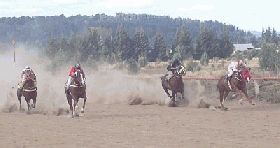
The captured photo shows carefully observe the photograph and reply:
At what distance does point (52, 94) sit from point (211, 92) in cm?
932

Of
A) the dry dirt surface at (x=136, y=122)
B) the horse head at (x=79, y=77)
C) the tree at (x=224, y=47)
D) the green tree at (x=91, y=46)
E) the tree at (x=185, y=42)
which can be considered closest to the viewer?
the dry dirt surface at (x=136, y=122)

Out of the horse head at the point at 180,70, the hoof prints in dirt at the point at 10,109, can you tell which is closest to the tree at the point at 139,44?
the horse head at the point at 180,70

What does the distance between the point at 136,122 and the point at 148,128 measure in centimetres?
202

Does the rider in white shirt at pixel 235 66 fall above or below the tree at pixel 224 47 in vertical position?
above

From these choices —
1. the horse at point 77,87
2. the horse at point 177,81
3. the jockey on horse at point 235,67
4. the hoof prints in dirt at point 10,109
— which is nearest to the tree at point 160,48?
the horse at point 177,81

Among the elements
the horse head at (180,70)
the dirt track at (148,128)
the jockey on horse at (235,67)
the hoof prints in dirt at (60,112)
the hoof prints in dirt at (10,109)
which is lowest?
the hoof prints in dirt at (10,109)

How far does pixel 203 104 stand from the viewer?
2438 centimetres

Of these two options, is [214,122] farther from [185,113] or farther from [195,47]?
[195,47]

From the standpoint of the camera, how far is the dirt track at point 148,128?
13.5 meters

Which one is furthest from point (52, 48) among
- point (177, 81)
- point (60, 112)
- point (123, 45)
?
point (60, 112)

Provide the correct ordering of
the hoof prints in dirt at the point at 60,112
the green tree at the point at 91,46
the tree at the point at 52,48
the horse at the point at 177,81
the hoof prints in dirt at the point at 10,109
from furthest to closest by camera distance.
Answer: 1. the green tree at the point at 91,46
2. the tree at the point at 52,48
3. the horse at the point at 177,81
4. the hoof prints in dirt at the point at 10,109
5. the hoof prints in dirt at the point at 60,112

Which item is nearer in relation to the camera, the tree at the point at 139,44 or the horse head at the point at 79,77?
the horse head at the point at 79,77

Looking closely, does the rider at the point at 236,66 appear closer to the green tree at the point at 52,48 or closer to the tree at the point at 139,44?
the green tree at the point at 52,48

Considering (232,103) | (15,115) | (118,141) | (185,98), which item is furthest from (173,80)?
(118,141)
